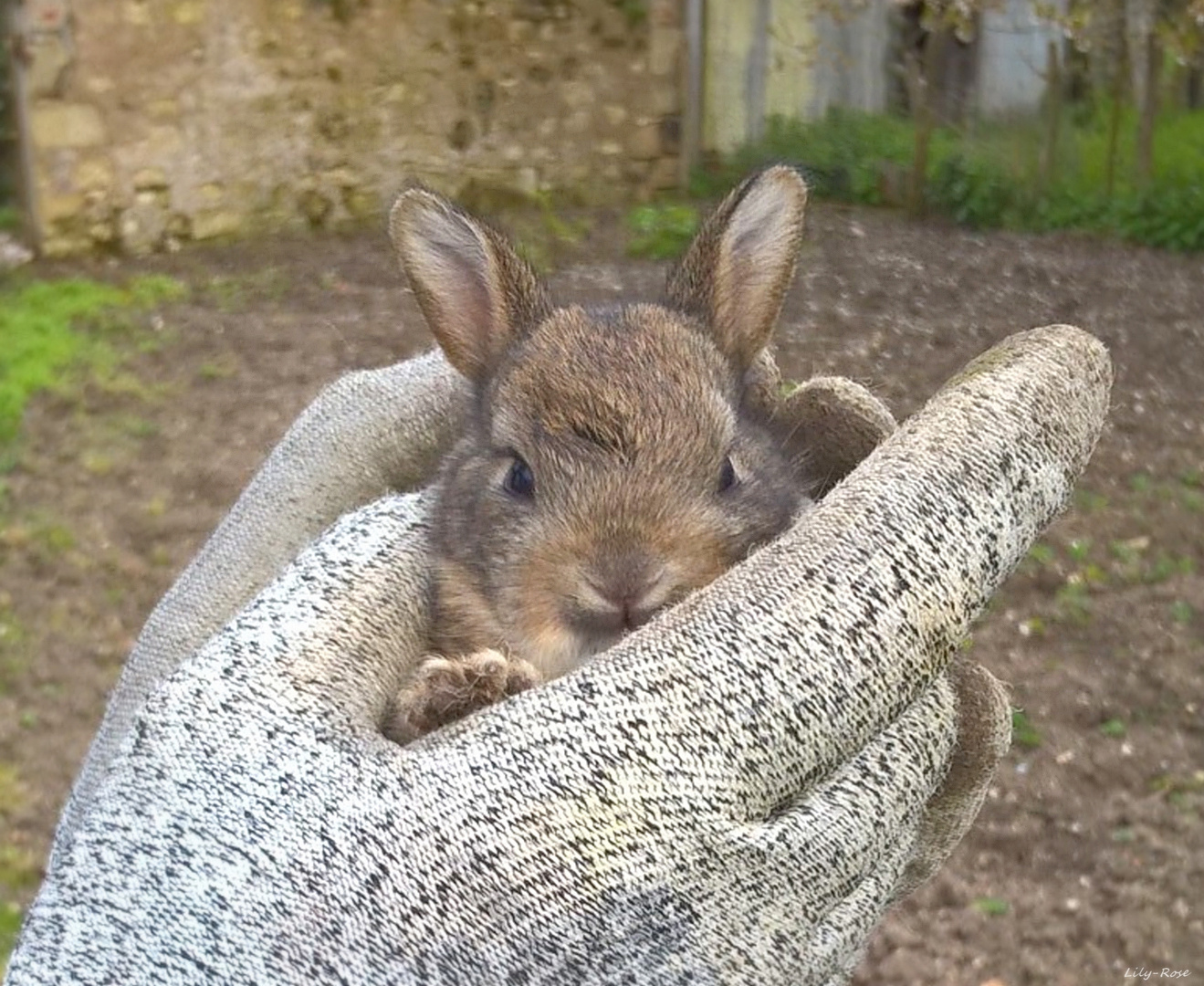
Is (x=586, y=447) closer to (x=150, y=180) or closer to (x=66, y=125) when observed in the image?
(x=66, y=125)

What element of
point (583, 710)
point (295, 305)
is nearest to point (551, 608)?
point (583, 710)

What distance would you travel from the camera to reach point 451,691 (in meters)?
2.23

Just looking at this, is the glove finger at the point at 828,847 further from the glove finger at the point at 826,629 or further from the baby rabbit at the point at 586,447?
the baby rabbit at the point at 586,447

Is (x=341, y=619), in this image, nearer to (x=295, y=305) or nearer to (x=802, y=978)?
(x=802, y=978)

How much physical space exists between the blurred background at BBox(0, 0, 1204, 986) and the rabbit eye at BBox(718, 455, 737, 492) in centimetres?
79

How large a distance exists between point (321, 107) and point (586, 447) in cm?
909

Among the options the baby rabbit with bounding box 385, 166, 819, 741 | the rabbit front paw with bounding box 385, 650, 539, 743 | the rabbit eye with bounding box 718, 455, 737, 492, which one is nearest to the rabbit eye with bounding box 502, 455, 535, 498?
the baby rabbit with bounding box 385, 166, 819, 741

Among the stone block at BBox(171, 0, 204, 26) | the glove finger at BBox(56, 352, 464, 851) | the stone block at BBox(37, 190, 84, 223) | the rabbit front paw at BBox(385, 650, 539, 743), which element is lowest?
the stone block at BBox(37, 190, 84, 223)

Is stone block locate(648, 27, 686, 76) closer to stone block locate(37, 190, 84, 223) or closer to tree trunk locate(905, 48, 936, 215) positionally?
tree trunk locate(905, 48, 936, 215)

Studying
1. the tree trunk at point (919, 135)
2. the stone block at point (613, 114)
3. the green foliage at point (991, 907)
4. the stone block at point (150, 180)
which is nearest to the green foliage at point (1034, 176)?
the tree trunk at point (919, 135)

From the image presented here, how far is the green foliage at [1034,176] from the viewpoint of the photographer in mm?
10375

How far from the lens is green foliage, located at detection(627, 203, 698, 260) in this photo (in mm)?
10109

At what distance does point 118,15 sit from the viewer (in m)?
Answer: 9.37

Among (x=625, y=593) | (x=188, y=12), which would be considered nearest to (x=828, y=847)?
(x=625, y=593)
